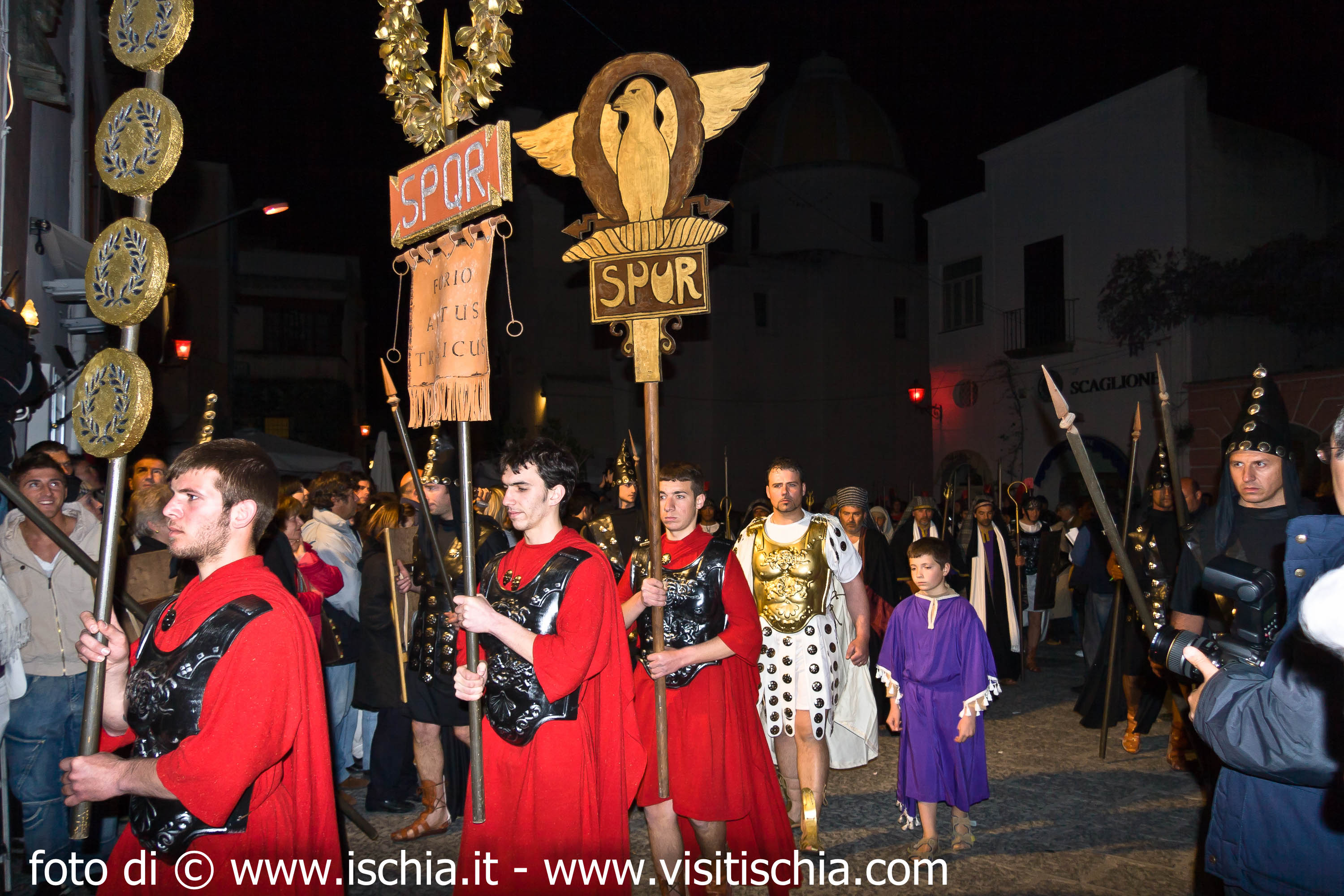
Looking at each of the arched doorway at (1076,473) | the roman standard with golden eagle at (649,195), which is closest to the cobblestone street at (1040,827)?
the roman standard with golden eagle at (649,195)

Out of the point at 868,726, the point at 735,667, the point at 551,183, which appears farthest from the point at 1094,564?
the point at 551,183

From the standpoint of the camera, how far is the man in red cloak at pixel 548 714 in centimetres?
328

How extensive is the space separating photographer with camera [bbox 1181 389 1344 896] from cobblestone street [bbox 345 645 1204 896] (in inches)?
82.0

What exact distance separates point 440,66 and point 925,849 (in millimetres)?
4642

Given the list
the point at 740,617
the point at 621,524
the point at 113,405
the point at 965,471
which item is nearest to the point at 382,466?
the point at 621,524

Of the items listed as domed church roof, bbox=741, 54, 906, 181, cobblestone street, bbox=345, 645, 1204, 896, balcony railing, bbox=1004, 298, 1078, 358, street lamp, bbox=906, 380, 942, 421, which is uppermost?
domed church roof, bbox=741, 54, 906, 181

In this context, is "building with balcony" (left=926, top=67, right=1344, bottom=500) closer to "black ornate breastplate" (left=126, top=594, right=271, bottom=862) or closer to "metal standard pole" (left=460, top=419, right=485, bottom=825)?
"metal standard pole" (left=460, top=419, right=485, bottom=825)

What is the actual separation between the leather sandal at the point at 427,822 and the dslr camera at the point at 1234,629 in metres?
4.44

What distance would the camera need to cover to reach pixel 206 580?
8.54 ft

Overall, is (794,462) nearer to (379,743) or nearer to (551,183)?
(379,743)

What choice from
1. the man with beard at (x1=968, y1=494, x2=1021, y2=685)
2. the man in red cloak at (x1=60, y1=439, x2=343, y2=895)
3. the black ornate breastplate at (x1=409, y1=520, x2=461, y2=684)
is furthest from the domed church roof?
the man in red cloak at (x1=60, y1=439, x2=343, y2=895)

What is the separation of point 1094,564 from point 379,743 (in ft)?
22.5

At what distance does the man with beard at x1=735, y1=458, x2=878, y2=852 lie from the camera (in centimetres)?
546

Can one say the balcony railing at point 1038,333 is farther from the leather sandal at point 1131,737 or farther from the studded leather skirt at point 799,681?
the studded leather skirt at point 799,681
